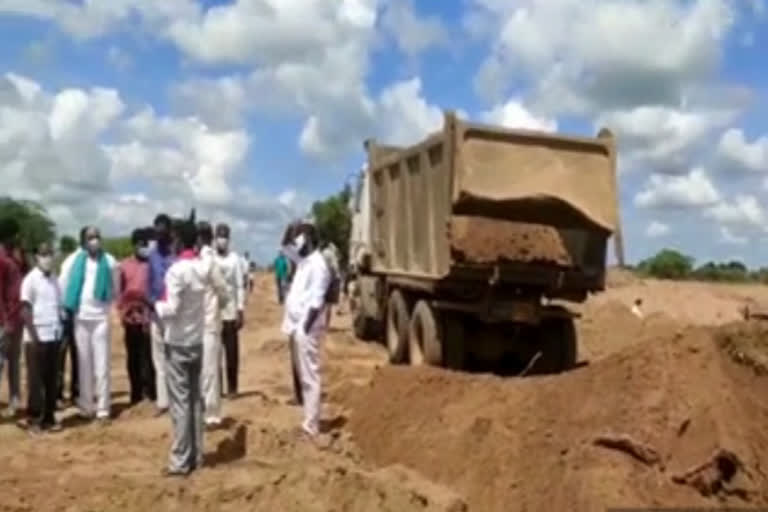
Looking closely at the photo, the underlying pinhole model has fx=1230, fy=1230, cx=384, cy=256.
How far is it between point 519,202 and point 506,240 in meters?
0.43

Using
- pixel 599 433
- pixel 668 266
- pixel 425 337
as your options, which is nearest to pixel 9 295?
pixel 425 337

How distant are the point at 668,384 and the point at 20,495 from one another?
14.9 feet

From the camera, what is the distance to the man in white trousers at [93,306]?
10.8m

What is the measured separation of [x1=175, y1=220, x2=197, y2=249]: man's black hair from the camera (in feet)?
28.5

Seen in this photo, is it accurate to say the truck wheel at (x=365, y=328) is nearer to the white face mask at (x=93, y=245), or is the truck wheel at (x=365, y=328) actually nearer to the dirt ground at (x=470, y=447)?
the dirt ground at (x=470, y=447)

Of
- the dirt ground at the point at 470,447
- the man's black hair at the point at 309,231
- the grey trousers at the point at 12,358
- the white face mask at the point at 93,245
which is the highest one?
the man's black hair at the point at 309,231

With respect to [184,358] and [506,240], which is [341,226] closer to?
[506,240]

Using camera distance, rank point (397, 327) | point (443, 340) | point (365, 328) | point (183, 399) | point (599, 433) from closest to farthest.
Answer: point (183, 399) < point (599, 433) < point (443, 340) < point (397, 327) < point (365, 328)

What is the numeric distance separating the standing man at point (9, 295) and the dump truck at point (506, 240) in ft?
13.7

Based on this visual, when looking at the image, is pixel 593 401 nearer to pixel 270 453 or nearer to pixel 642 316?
pixel 270 453

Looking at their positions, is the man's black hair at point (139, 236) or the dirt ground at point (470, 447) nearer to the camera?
the dirt ground at point (470, 447)

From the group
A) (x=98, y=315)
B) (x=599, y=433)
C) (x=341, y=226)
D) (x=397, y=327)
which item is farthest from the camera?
(x=341, y=226)

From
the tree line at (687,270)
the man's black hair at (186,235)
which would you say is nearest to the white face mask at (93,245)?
the man's black hair at (186,235)

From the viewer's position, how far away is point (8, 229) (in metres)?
10.9
